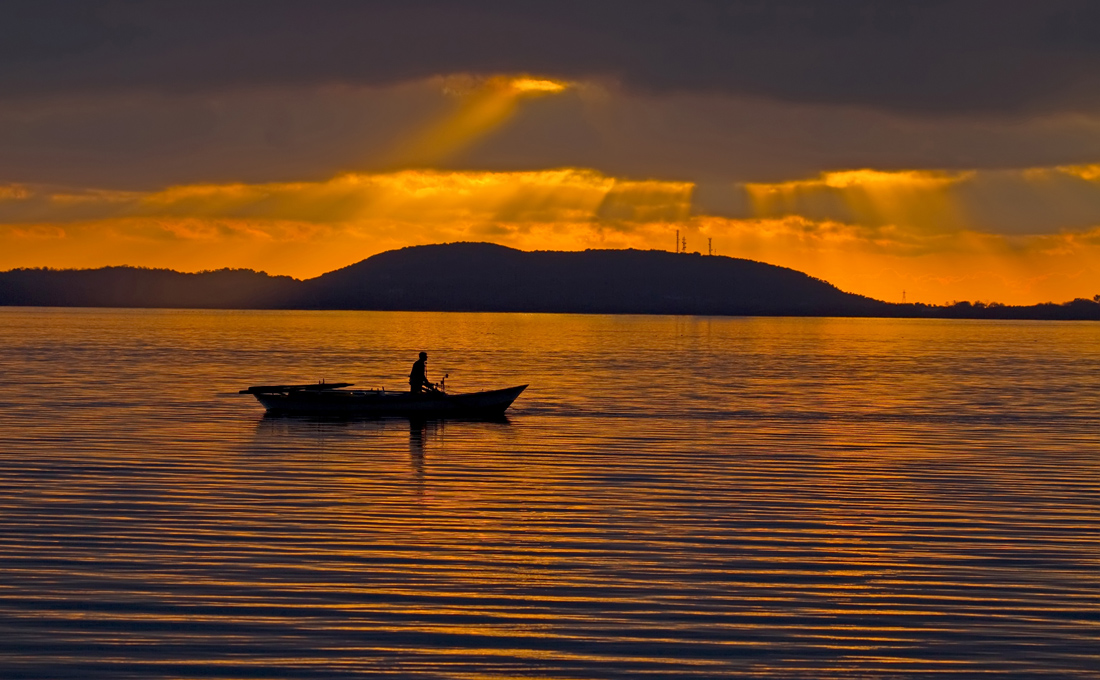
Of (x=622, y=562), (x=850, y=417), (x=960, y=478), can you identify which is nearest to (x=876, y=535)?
(x=622, y=562)

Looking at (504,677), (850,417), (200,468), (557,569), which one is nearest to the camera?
(504,677)

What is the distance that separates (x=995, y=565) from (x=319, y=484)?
16920mm

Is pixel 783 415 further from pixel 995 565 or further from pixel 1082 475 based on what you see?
pixel 995 565

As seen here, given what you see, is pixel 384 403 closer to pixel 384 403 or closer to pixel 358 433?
pixel 384 403

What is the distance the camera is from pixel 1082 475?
37.8 metres

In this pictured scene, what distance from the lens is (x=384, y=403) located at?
55312mm

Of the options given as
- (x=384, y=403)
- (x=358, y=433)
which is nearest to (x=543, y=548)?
(x=358, y=433)

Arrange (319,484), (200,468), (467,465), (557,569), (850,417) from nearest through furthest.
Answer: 1. (557,569)
2. (319,484)
3. (200,468)
4. (467,465)
5. (850,417)

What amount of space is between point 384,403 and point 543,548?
31589 mm

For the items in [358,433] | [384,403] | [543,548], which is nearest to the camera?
[543,548]

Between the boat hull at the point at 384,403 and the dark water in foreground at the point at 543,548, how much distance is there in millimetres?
1644

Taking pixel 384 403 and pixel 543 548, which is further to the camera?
pixel 384 403

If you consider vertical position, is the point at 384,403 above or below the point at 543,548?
above

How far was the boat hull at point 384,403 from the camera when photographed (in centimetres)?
5547
